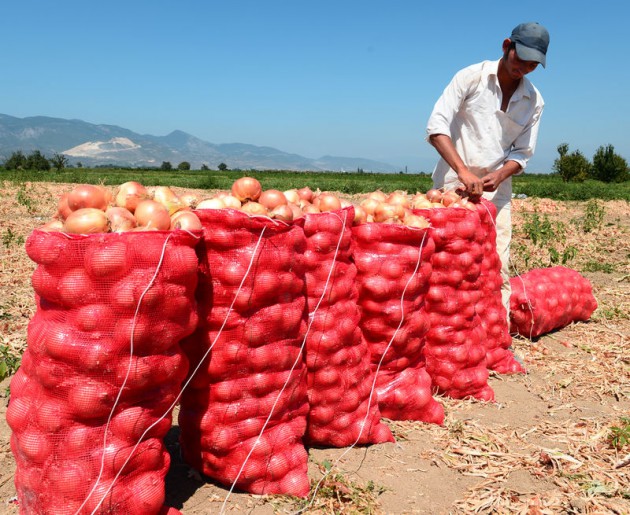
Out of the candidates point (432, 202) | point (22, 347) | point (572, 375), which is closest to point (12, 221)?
point (22, 347)

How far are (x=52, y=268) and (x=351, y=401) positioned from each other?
65.9 inches

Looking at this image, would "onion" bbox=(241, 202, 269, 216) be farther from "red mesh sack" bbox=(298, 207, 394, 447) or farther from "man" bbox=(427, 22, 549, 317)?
"man" bbox=(427, 22, 549, 317)

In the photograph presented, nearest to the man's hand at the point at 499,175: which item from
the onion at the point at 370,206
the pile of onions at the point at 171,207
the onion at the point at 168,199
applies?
the pile of onions at the point at 171,207

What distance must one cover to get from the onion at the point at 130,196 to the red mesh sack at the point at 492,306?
2.39 meters

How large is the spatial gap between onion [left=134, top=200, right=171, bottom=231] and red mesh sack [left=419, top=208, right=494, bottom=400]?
70.9 inches

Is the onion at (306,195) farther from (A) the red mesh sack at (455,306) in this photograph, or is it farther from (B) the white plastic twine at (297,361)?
(A) the red mesh sack at (455,306)

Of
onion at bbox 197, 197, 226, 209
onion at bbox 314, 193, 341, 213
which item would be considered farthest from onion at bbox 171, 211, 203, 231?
onion at bbox 314, 193, 341, 213

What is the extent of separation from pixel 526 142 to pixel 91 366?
3.77 meters

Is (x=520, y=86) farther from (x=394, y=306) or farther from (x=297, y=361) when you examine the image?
(x=297, y=361)

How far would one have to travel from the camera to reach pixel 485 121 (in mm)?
4125

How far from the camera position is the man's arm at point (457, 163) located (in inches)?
148

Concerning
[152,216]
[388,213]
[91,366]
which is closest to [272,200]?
[152,216]

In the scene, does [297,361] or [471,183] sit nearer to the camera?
[297,361]

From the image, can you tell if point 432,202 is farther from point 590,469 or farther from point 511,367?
point 590,469
